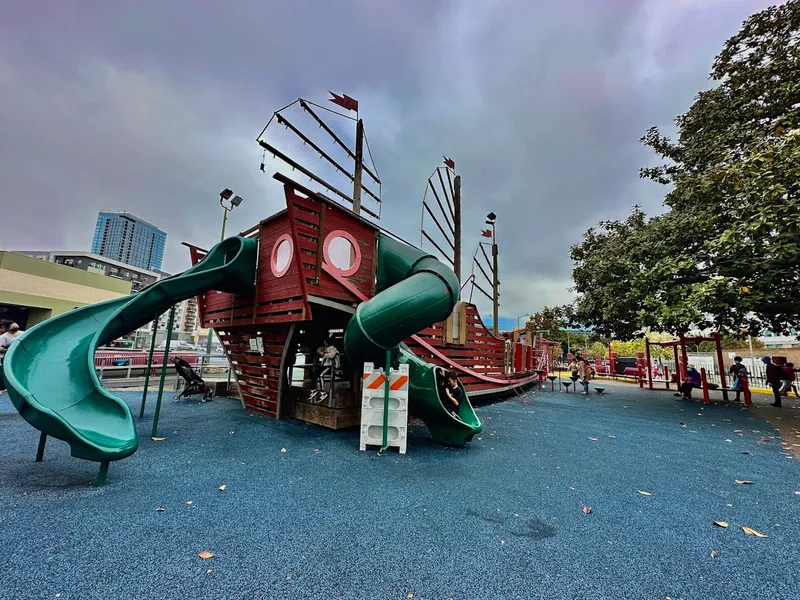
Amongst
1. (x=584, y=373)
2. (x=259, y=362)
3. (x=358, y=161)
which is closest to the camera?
(x=259, y=362)

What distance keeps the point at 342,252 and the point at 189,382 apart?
6.29 m

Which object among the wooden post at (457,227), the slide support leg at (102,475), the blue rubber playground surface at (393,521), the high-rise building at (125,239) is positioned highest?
the high-rise building at (125,239)

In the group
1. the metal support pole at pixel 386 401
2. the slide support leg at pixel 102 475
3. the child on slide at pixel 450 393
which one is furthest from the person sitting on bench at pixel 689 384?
the slide support leg at pixel 102 475

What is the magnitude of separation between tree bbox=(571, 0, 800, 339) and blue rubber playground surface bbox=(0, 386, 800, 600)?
173 inches

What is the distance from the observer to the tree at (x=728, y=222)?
24.0 ft

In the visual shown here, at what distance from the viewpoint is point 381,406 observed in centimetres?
558

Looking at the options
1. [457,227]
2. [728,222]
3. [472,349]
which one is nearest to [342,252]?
[472,349]

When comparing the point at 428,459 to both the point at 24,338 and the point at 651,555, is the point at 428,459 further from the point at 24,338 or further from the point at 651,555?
the point at 24,338

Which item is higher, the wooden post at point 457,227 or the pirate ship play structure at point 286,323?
the wooden post at point 457,227

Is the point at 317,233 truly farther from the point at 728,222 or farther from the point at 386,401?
the point at 728,222

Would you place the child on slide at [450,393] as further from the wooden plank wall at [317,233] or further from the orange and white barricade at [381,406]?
the wooden plank wall at [317,233]

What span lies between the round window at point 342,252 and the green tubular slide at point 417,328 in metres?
1.40

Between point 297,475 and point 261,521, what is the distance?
Answer: 3.99 feet

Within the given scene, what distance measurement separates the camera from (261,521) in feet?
10.2
